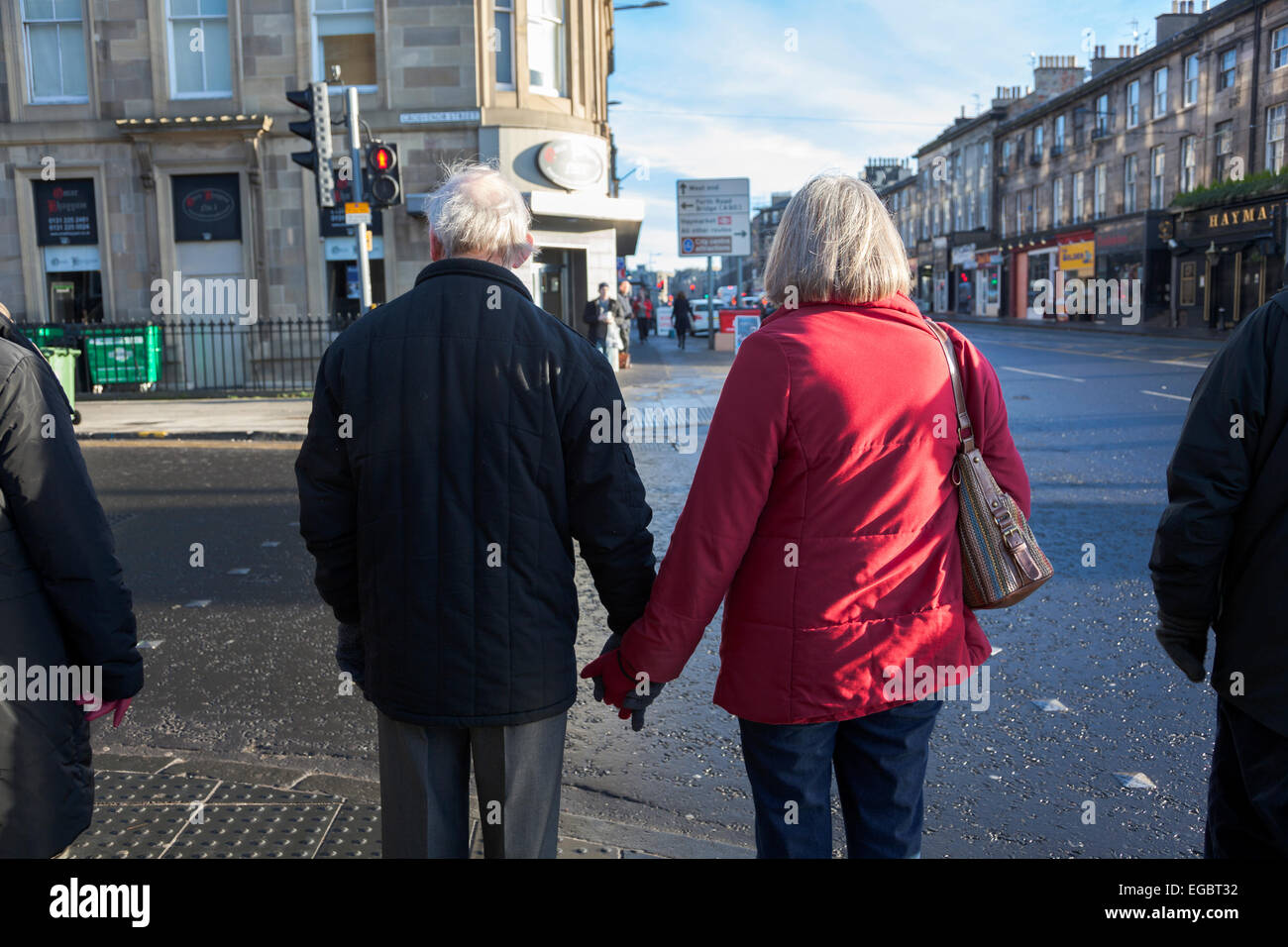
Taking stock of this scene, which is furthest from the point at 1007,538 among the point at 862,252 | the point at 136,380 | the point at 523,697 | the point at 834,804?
the point at 136,380

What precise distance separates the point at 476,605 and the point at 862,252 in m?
1.14

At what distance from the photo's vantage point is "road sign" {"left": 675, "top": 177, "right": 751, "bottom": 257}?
97.1ft

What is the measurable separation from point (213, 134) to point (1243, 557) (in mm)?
19701

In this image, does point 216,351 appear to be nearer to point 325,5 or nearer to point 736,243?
point 325,5

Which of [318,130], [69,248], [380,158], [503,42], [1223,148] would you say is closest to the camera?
[318,130]

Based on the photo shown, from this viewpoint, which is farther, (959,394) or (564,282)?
(564,282)

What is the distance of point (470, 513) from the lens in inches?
88.4

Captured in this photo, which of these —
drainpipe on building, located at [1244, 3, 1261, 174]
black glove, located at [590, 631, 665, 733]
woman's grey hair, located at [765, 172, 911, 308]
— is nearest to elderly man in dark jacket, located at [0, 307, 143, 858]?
black glove, located at [590, 631, 665, 733]

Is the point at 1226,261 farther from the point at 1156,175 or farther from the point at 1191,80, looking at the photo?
the point at 1191,80

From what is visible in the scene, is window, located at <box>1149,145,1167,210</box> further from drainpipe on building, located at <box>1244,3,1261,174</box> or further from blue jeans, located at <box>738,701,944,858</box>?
blue jeans, located at <box>738,701,944,858</box>

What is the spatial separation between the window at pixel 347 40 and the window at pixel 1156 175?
32.5 meters

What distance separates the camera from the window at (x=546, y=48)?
2025cm

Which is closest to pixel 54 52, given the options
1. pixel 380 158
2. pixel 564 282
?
pixel 564 282

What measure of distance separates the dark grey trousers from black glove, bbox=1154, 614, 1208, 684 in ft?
4.70
